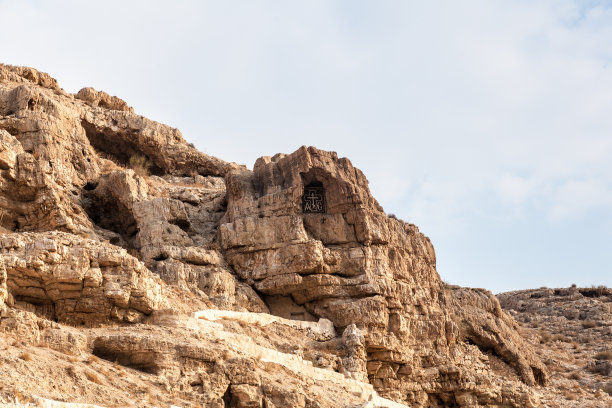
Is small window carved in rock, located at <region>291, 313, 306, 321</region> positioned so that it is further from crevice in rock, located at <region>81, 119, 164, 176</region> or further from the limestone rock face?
crevice in rock, located at <region>81, 119, 164, 176</region>

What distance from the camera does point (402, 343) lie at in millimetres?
29797

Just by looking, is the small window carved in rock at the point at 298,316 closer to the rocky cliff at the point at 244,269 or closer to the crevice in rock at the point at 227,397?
the rocky cliff at the point at 244,269

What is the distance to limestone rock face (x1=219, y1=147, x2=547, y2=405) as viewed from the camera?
29562mm

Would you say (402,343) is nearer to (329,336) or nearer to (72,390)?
(329,336)

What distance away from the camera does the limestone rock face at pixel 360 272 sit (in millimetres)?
29562

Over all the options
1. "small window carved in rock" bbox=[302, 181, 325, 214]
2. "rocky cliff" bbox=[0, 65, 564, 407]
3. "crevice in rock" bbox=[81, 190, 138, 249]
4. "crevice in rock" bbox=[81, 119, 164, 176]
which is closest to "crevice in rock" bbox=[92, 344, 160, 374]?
"rocky cliff" bbox=[0, 65, 564, 407]

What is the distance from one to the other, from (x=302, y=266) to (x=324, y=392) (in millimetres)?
8486

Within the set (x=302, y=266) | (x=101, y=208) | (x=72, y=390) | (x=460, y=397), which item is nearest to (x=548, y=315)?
(x=460, y=397)

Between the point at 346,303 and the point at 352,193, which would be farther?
the point at 352,193

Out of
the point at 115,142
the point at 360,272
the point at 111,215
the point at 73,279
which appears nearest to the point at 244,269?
A: the point at 360,272

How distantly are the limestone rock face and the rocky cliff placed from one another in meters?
0.06

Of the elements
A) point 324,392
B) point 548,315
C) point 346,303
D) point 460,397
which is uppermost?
point 548,315

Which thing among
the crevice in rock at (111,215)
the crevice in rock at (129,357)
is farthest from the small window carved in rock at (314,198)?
the crevice in rock at (129,357)

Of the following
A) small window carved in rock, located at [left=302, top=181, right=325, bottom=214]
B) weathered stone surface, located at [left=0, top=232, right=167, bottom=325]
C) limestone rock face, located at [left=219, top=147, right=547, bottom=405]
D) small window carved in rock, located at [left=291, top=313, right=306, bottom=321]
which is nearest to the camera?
weathered stone surface, located at [left=0, top=232, right=167, bottom=325]
